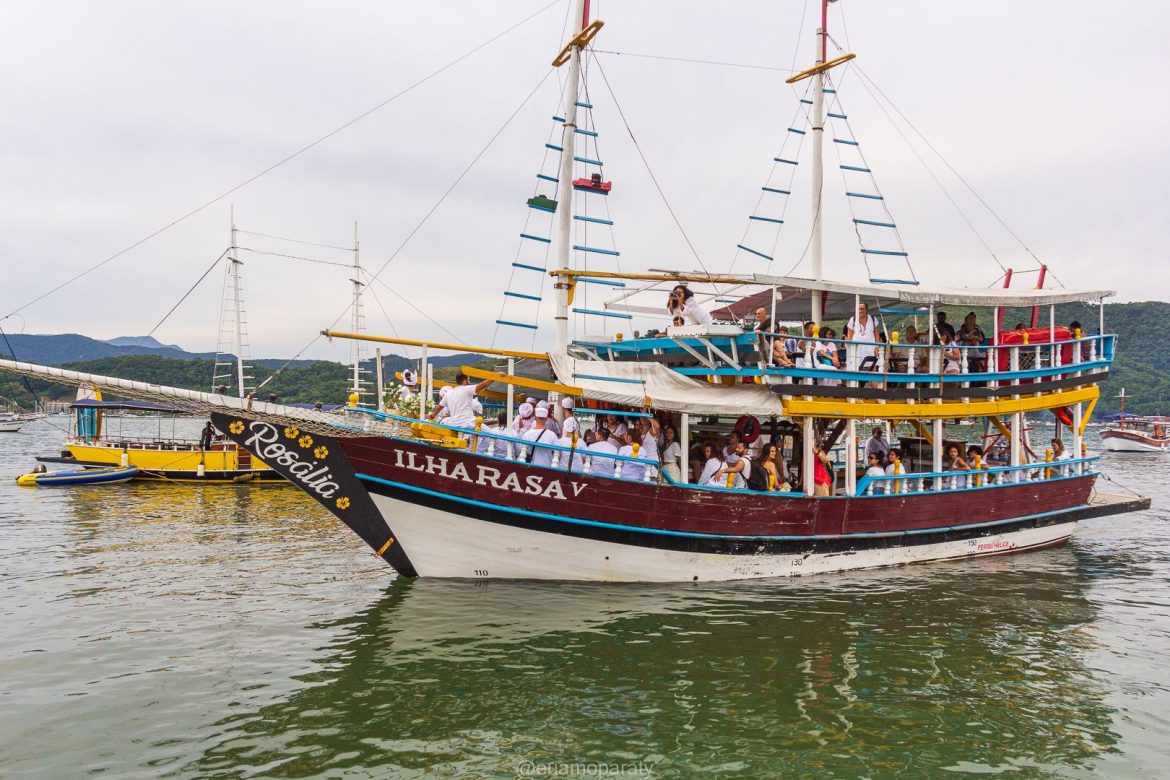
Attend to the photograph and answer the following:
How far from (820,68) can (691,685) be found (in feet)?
45.0

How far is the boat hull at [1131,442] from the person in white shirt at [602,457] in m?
56.4

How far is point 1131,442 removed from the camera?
173 feet

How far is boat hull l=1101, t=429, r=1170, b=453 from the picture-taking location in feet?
169

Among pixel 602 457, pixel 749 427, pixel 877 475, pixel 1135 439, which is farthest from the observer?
pixel 1135 439

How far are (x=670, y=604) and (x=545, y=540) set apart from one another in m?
1.99

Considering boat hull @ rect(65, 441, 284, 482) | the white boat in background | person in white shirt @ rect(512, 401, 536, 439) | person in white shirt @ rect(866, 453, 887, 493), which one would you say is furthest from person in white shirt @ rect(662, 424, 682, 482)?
the white boat in background

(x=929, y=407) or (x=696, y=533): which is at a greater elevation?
(x=929, y=407)

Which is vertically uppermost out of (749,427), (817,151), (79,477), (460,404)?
(817,151)

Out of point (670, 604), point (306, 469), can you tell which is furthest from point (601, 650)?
point (306, 469)

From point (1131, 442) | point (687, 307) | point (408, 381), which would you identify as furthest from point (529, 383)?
point (1131, 442)

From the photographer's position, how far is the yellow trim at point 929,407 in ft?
38.7

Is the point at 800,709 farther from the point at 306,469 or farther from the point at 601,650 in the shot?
the point at 306,469

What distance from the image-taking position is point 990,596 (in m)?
11.3

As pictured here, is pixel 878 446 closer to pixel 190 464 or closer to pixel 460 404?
pixel 460 404
